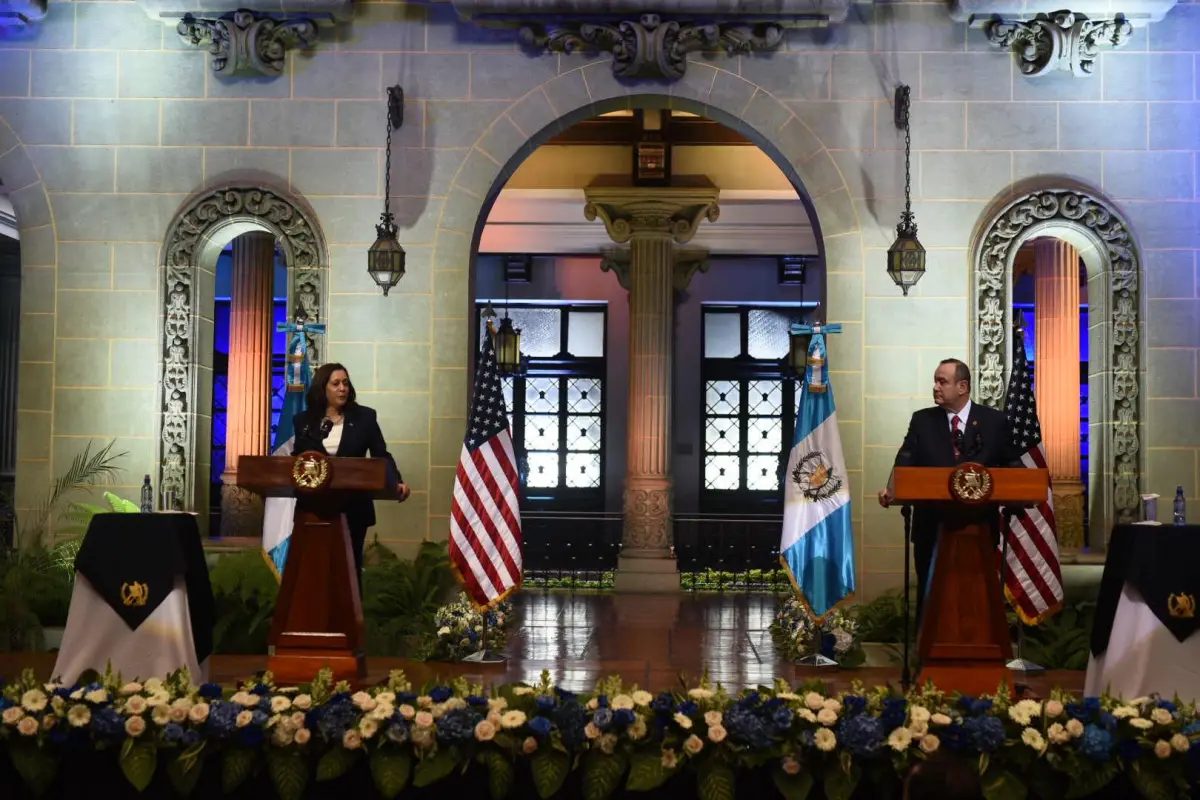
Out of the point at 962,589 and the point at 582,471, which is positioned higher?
the point at 582,471

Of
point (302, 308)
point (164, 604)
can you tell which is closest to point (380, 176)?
point (302, 308)

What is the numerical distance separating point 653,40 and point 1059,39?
2.92m

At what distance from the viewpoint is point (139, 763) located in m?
5.22

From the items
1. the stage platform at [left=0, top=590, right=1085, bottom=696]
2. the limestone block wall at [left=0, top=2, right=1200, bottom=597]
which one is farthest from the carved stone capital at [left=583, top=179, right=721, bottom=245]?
the limestone block wall at [left=0, top=2, right=1200, bottom=597]

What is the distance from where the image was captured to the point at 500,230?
19.4m

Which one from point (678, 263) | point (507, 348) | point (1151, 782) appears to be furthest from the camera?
point (678, 263)

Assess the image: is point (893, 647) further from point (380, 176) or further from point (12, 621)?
point (12, 621)

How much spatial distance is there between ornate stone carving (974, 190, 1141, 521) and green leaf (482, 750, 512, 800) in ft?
19.7

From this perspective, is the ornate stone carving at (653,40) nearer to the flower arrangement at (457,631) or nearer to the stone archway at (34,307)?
the stone archway at (34,307)

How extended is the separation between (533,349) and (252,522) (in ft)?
24.4

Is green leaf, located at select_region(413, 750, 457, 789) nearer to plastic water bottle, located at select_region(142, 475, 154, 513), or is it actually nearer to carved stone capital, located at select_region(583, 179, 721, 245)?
plastic water bottle, located at select_region(142, 475, 154, 513)

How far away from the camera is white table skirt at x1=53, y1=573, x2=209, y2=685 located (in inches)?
252

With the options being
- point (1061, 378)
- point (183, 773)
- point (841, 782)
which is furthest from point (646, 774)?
point (1061, 378)

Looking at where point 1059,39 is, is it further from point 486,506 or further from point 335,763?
point 335,763
